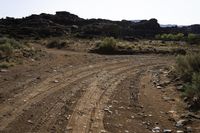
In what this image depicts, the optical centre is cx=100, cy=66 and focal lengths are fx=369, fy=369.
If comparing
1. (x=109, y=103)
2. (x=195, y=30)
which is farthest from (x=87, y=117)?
(x=195, y=30)

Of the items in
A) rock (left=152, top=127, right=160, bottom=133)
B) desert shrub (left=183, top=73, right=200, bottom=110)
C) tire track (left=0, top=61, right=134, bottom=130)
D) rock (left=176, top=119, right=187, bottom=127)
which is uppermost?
desert shrub (left=183, top=73, right=200, bottom=110)

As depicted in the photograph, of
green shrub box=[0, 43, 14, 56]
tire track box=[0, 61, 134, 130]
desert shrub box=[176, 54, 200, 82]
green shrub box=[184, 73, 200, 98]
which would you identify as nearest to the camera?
tire track box=[0, 61, 134, 130]


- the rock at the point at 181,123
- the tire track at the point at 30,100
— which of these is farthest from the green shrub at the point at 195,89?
the tire track at the point at 30,100

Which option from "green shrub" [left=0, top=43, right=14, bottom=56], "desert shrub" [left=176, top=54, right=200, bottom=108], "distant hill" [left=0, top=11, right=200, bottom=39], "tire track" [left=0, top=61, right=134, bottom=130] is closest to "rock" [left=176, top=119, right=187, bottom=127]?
"desert shrub" [left=176, top=54, right=200, bottom=108]

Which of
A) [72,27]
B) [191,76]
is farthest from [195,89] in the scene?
[72,27]

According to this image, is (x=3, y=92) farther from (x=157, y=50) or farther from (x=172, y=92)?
(x=157, y=50)

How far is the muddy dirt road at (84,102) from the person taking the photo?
964cm

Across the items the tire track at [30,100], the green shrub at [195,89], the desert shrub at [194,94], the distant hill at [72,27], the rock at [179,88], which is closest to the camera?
the tire track at [30,100]

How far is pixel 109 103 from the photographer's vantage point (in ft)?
40.1

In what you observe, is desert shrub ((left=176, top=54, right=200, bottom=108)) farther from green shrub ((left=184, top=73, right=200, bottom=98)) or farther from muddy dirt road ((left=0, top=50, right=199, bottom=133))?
muddy dirt road ((left=0, top=50, right=199, bottom=133))

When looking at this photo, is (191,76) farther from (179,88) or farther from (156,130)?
(156,130)

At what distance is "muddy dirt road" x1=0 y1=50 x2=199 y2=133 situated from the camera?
31.6ft

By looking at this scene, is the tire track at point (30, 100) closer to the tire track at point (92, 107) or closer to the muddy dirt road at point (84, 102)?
the muddy dirt road at point (84, 102)

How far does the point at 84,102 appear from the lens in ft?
40.1
